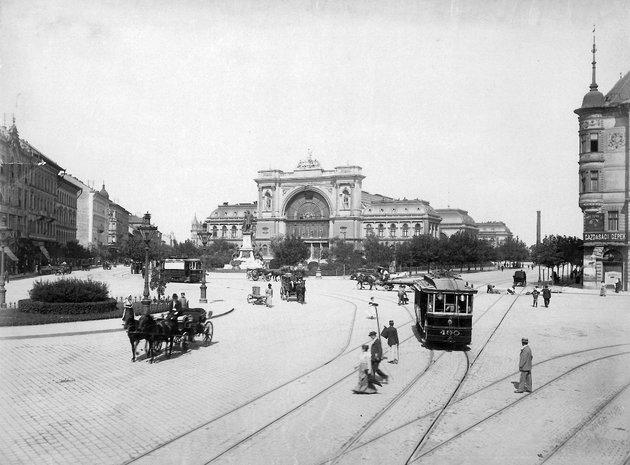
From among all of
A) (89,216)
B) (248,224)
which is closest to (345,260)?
(248,224)

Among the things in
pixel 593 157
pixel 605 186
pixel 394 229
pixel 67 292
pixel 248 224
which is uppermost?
pixel 593 157

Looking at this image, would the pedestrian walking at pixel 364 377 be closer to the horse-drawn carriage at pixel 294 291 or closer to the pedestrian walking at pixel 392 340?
the pedestrian walking at pixel 392 340

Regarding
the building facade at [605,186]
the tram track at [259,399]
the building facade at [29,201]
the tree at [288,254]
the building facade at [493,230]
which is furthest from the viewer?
the building facade at [493,230]

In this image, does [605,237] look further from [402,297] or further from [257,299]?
[257,299]

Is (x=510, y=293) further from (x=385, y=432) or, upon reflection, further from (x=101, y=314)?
(x=385, y=432)

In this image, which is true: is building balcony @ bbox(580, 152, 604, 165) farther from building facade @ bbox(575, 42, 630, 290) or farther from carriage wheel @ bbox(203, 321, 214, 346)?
carriage wheel @ bbox(203, 321, 214, 346)

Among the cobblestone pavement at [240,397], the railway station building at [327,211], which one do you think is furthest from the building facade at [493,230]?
A: the cobblestone pavement at [240,397]

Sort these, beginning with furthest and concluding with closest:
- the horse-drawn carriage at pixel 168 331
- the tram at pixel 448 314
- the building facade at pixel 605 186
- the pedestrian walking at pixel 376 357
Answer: the building facade at pixel 605 186
the tram at pixel 448 314
the horse-drawn carriage at pixel 168 331
the pedestrian walking at pixel 376 357

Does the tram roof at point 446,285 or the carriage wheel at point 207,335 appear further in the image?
the carriage wheel at point 207,335

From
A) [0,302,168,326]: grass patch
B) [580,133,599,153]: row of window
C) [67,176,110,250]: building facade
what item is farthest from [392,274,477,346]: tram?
[67,176,110,250]: building facade
